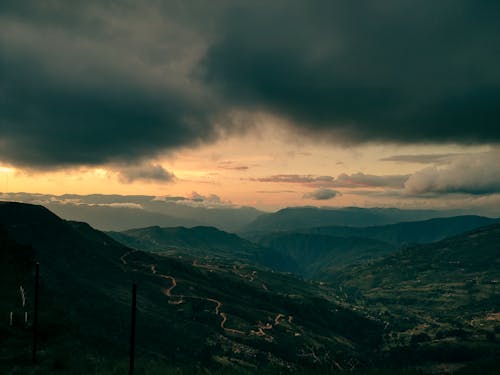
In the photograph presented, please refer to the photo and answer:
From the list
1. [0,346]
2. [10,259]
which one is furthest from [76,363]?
[10,259]

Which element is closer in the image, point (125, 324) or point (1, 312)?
point (1, 312)

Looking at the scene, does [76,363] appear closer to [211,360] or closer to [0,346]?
[0,346]

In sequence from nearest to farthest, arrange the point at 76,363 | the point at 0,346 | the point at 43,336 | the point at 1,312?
the point at 76,363
the point at 0,346
the point at 43,336
the point at 1,312

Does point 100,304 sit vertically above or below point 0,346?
below

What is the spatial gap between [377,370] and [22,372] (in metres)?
38.2

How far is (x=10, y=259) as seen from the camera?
147375 mm

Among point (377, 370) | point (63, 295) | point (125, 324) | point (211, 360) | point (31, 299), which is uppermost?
point (377, 370)

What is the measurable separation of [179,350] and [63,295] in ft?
192

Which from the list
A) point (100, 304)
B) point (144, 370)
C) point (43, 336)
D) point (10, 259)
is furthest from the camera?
point (100, 304)

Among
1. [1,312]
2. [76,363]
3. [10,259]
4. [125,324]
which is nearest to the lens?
[76,363]

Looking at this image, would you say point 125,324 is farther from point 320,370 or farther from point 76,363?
point 320,370

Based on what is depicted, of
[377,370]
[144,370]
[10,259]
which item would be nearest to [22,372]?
[144,370]

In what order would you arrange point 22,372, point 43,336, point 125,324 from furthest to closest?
point 125,324 < point 43,336 < point 22,372

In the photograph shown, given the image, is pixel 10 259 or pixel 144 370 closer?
pixel 144 370
